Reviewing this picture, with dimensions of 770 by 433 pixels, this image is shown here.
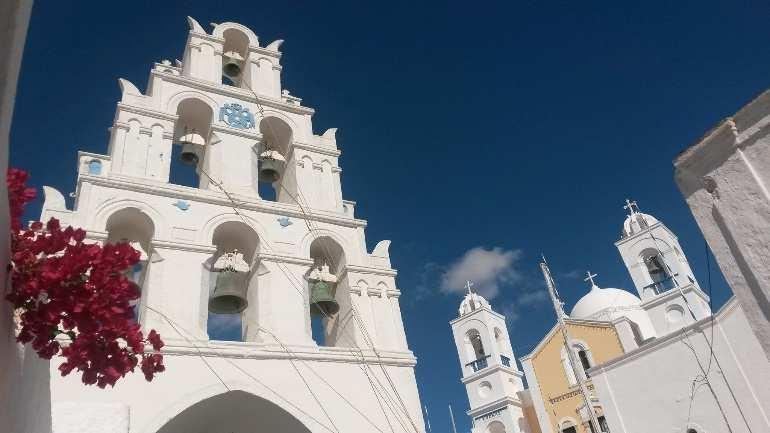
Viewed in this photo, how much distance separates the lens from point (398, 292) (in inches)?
339

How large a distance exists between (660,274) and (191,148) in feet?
72.6

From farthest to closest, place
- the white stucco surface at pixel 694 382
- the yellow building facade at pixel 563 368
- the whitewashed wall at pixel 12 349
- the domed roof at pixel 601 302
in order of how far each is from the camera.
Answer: the domed roof at pixel 601 302 < the yellow building facade at pixel 563 368 < the white stucco surface at pixel 694 382 < the whitewashed wall at pixel 12 349

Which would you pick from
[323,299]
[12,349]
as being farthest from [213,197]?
[12,349]

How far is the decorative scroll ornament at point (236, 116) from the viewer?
9.19m

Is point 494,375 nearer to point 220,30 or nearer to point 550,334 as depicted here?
point 550,334

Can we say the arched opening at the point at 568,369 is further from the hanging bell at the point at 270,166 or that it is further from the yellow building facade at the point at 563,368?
the hanging bell at the point at 270,166

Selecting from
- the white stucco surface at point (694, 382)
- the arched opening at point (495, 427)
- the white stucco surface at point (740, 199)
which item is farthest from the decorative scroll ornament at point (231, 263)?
the arched opening at point (495, 427)

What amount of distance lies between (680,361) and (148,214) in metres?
12.5

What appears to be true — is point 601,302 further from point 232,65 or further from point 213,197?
point 213,197

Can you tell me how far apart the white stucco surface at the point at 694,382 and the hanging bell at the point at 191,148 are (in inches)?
448

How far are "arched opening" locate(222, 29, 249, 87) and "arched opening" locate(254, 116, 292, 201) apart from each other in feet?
4.04

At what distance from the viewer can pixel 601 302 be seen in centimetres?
2800

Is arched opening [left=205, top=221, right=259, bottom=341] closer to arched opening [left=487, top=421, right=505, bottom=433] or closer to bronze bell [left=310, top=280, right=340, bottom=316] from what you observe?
bronze bell [left=310, top=280, right=340, bottom=316]

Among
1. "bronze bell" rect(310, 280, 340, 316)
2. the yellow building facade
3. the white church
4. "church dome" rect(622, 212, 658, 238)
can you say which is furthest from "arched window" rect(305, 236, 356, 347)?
"church dome" rect(622, 212, 658, 238)
